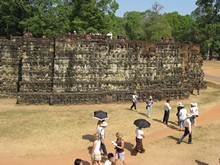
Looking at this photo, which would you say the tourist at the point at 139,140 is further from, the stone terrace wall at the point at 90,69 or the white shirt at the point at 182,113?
the stone terrace wall at the point at 90,69

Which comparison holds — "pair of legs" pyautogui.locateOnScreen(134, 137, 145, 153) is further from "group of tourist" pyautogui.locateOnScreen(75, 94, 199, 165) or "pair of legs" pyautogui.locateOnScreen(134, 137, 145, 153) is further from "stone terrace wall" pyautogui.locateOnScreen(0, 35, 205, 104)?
"stone terrace wall" pyautogui.locateOnScreen(0, 35, 205, 104)

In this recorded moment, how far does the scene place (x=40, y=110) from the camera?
21375mm

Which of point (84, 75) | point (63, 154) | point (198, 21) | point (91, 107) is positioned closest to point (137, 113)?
point (91, 107)

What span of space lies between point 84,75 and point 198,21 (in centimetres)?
4969

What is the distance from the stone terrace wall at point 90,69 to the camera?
75.1 ft

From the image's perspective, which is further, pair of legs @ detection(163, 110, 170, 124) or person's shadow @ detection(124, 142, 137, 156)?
pair of legs @ detection(163, 110, 170, 124)

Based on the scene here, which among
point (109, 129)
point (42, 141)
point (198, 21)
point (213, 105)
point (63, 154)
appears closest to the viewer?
point (63, 154)

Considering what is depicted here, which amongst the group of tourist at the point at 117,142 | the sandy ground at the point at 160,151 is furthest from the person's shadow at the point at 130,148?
the group of tourist at the point at 117,142

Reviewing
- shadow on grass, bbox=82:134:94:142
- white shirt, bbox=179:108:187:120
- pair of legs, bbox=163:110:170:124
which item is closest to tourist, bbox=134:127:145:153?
shadow on grass, bbox=82:134:94:142

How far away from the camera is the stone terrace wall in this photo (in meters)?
22.9

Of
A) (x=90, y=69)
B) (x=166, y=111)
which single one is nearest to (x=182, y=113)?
(x=166, y=111)

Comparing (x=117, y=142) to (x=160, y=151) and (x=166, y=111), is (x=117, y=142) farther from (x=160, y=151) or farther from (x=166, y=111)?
(x=166, y=111)

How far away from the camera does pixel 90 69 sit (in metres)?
23.5

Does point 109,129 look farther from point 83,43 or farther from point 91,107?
point 83,43
